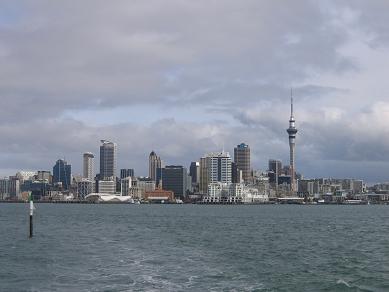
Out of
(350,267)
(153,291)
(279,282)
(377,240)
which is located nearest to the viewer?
(153,291)

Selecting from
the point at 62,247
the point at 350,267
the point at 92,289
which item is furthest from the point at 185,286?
the point at 62,247

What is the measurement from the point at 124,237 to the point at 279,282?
48030mm

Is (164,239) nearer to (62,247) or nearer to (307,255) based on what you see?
(62,247)

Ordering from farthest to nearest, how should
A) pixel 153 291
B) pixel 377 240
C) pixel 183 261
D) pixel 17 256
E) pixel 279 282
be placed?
pixel 377 240 → pixel 17 256 → pixel 183 261 → pixel 279 282 → pixel 153 291

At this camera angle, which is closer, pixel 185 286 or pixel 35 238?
pixel 185 286

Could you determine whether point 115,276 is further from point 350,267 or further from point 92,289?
point 350,267

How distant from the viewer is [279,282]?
5103 cm

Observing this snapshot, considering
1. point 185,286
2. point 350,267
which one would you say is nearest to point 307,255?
point 350,267

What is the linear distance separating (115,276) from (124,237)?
4292cm

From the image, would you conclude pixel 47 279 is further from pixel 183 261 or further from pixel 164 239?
pixel 164 239

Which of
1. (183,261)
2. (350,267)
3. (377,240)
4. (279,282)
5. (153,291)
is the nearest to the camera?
(153,291)

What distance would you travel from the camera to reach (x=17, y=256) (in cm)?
6925

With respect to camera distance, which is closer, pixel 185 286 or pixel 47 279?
pixel 185 286

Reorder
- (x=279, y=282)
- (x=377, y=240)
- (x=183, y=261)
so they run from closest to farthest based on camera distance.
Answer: (x=279, y=282) < (x=183, y=261) < (x=377, y=240)
